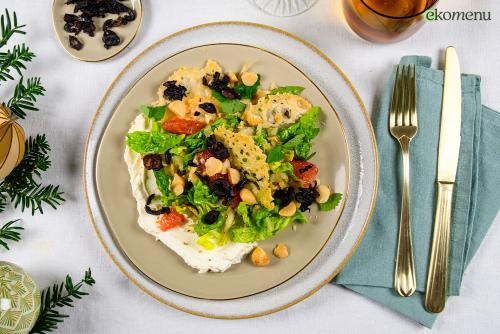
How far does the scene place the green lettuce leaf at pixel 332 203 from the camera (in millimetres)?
1933

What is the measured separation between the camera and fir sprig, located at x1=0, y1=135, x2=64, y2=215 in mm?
2059

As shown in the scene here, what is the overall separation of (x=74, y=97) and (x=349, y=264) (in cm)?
137

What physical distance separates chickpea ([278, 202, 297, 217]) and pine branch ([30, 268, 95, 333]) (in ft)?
2.78

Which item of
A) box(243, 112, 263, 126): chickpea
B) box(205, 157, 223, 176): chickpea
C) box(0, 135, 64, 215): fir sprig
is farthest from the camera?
box(0, 135, 64, 215): fir sprig

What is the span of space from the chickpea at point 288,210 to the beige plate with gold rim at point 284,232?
0.40 feet

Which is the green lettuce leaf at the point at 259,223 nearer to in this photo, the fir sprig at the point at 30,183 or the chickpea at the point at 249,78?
the chickpea at the point at 249,78

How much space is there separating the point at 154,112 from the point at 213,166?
1.15ft

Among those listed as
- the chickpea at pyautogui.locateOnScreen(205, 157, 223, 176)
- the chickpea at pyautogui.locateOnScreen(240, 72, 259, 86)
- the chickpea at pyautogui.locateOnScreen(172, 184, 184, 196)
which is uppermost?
the chickpea at pyautogui.locateOnScreen(240, 72, 259, 86)

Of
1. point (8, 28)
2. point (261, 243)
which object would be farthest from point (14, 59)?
point (261, 243)

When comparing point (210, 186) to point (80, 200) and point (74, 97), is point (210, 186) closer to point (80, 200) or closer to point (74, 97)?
point (80, 200)

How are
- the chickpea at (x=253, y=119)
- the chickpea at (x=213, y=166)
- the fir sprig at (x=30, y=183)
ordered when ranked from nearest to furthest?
the chickpea at (x=213, y=166)
the chickpea at (x=253, y=119)
the fir sprig at (x=30, y=183)

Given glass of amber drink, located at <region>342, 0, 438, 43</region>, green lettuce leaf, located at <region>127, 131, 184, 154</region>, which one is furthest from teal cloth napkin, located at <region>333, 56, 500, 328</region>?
green lettuce leaf, located at <region>127, 131, 184, 154</region>

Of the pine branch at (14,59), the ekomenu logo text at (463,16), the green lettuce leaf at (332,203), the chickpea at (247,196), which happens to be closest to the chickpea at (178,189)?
the chickpea at (247,196)

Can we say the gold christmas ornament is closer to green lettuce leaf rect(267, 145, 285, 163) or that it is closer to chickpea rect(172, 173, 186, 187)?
chickpea rect(172, 173, 186, 187)
